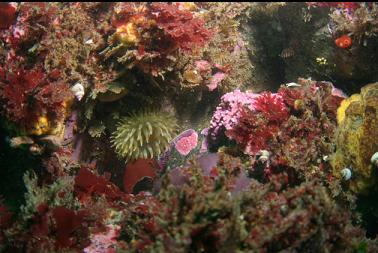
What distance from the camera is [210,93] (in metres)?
6.01

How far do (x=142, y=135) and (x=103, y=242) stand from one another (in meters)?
1.76

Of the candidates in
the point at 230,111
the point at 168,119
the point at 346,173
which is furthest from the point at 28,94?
the point at 346,173

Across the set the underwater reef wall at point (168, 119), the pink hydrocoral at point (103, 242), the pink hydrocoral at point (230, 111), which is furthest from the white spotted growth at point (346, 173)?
the pink hydrocoral at point (103, 242)

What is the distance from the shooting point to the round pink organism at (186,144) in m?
5.30

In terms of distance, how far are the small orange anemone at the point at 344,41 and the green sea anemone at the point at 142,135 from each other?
9.27ft

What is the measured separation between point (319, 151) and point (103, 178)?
294 cm

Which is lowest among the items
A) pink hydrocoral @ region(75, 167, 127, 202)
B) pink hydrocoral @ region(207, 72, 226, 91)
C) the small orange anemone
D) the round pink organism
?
pink hydrocoral @ region(75, 167, 127, 202)

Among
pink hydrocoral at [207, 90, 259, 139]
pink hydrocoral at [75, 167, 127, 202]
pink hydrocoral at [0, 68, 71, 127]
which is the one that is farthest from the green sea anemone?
pink hydrocoral at [0, 68, 71, 127]

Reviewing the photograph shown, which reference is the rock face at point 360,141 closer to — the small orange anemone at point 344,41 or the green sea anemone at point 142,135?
the small orange anemone at point 344,41

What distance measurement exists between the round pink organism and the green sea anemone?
166mm

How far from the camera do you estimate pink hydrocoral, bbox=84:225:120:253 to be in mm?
3666

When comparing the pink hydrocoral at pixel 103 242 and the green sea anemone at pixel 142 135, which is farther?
the green sea anemone at pixel 142 135

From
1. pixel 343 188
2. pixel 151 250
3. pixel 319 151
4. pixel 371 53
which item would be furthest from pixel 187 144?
pixel 371 53

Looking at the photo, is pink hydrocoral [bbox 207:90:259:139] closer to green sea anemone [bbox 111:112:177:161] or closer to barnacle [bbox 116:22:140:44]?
green sea anemone [bbox 111:112:177:161]
